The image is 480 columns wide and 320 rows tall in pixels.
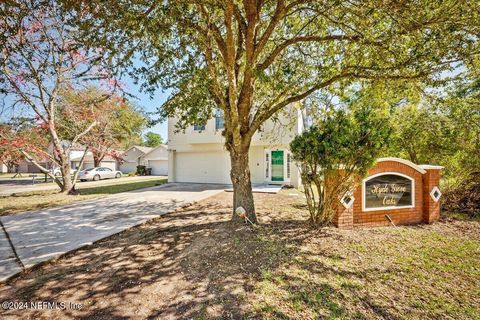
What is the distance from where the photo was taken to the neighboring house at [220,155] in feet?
47.1

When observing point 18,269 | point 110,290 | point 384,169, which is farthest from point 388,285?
point 18,269

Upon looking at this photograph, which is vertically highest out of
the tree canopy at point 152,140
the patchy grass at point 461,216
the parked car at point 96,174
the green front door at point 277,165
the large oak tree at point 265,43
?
the tree canopy at point 152,140

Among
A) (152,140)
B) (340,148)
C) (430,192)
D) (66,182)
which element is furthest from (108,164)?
(430,192)

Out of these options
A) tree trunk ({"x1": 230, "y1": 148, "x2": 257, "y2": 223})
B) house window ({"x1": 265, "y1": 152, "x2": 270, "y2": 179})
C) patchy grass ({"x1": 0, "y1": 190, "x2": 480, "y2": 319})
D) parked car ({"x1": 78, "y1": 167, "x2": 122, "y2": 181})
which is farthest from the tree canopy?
patchy grass ({"x1": 0, "y1": 190, "x2": 480, "y2": 319})

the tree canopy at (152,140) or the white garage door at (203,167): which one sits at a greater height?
the tree canopy at (152,140)

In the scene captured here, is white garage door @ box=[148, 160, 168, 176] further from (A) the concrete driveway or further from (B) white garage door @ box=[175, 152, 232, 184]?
(A) the concrete driveway

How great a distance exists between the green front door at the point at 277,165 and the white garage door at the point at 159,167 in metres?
20.0

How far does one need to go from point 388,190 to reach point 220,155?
39.2ft

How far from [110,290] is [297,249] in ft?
10.8

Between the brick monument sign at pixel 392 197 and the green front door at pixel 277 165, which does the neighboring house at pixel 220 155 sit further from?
the brick monument sign at pixel 392 197

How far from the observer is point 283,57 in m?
7.36

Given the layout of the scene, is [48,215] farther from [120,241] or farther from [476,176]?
[476,176]

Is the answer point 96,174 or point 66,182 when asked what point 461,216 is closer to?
point 66,182

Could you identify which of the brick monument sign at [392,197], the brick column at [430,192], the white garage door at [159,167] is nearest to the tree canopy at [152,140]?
the white garage door at [159,167]
